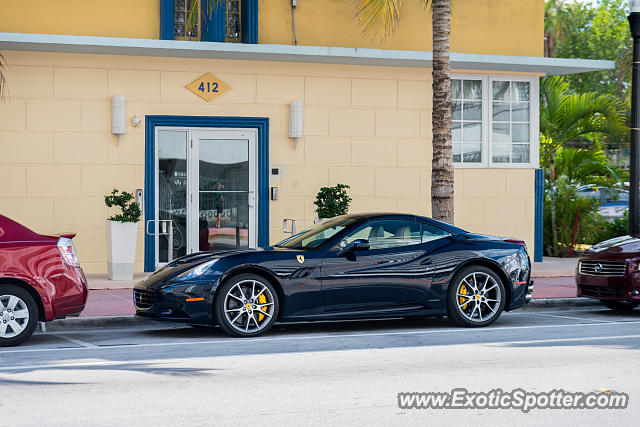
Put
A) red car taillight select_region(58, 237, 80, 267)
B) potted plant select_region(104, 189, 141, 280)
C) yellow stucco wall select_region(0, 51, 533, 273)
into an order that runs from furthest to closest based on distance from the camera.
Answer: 1. yellow stucco wall select_region(0, 51, 533, 273)
2. potted plant select_region(104, 189, 141, 280)
3. red car taillight select_region(58, 237, 80, 267)

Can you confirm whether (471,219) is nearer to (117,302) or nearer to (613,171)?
(613,171)

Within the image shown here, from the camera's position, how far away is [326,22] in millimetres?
17234

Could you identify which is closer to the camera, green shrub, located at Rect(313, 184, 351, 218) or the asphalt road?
the asphalt road

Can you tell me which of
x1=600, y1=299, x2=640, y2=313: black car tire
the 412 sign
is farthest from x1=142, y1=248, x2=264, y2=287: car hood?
the 412 sign

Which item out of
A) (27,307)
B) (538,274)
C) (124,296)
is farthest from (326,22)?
(27,307)

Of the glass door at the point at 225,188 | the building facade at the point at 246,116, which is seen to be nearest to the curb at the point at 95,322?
the building facade at the point at 246,116

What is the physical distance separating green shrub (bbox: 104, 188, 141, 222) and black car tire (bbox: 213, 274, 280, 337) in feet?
19.0

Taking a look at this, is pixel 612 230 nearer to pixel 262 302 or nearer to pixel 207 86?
pixel 207 86

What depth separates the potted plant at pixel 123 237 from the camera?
15.0 meters

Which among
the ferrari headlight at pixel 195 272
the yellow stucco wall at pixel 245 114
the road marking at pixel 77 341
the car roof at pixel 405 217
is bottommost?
the road marking at pixel 77 341

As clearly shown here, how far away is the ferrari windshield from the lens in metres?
10.4

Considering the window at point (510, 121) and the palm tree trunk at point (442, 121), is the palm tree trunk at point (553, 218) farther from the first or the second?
the palm tree trunk at point (442, 121)

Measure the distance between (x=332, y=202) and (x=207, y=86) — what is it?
10.5 ft

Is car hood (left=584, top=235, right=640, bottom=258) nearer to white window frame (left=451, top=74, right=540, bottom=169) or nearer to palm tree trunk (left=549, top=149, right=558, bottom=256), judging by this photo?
white window frame (left=451, top=74, right=540, bottom=169)
